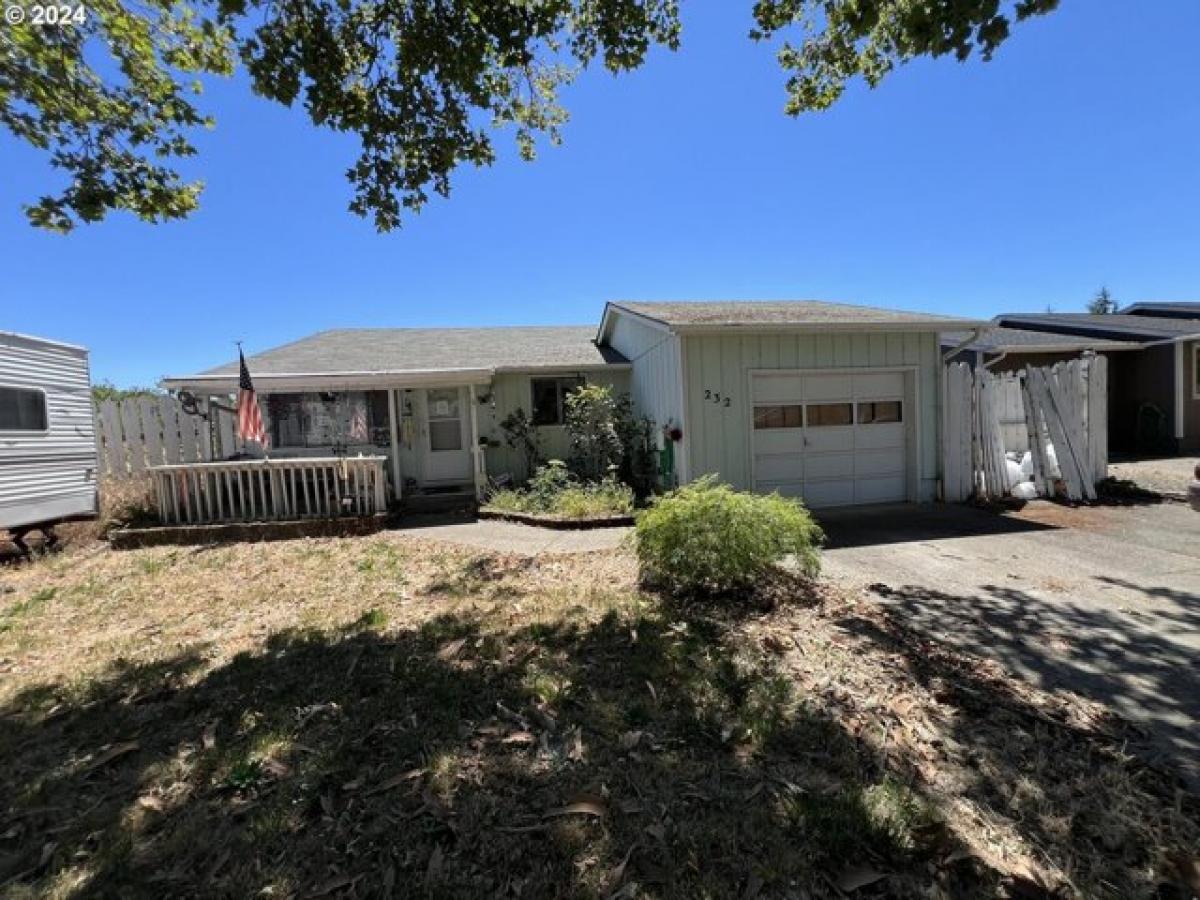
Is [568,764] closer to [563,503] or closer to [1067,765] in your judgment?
[1067,765]

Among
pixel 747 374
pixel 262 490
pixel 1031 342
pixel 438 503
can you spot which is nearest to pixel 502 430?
pixel 438 503

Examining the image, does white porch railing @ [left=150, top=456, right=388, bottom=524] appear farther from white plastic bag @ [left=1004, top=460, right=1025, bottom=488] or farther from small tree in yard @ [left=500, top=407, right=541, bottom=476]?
white plastic bag @ [left=1004, top=460, right=1025, bottom=488]

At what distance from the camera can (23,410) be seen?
302 inches

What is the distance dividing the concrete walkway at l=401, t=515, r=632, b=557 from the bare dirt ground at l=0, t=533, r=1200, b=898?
2.34 meters

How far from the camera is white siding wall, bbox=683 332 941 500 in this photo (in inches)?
341

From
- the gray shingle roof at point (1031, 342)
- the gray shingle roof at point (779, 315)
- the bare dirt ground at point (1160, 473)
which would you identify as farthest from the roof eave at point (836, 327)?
the gray shingle roof at point (1031, 342)

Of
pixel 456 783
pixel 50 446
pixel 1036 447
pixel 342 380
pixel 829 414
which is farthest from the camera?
pixel 342 380

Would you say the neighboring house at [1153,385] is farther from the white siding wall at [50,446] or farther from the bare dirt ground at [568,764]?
the white siding wall at [50,446]

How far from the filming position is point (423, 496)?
10.9 m

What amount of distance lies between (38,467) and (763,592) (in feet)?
32.0

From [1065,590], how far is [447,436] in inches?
403

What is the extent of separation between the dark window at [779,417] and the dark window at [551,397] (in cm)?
457

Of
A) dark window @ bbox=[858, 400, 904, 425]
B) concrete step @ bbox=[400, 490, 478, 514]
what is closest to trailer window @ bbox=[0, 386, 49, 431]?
concrete step @ bbox=[400, 490, 478, 514]

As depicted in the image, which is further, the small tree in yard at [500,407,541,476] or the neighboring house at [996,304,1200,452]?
the neighboring house at [996,304,1200,452]
